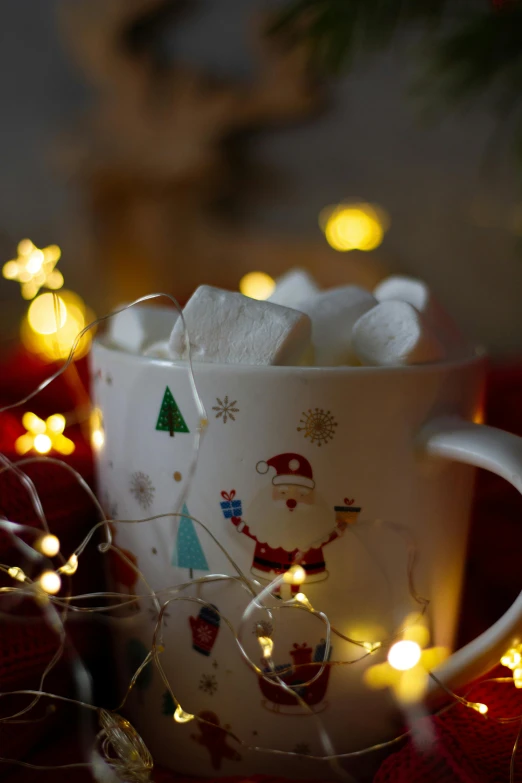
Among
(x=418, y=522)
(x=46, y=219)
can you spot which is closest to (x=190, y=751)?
(x=418, y=522)

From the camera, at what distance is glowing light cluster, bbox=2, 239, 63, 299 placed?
22.6 inches

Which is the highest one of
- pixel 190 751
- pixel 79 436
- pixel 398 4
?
pixel 398 4

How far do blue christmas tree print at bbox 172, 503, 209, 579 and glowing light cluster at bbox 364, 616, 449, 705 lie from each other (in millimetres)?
128

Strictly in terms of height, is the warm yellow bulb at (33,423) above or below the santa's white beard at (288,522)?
above

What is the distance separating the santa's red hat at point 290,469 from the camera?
0.41 metres

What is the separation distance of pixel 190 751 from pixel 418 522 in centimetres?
22

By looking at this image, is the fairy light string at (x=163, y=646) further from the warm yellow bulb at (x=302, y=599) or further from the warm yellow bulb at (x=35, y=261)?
the warm yellow bulb at (x=35, y=261)

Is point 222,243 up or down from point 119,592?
up

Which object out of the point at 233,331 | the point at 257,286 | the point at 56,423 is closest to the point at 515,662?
the point at 233,331

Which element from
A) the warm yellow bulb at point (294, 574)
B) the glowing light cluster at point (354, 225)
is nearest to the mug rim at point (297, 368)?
the warm yellow bulb at point (294, 574)

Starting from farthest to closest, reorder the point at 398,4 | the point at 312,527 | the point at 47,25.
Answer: the point at 47,25 < the point at 398,4 < the point at 312,527

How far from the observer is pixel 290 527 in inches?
16.4

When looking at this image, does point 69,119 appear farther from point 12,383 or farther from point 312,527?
point 312,527

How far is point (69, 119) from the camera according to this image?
957 millimetres
